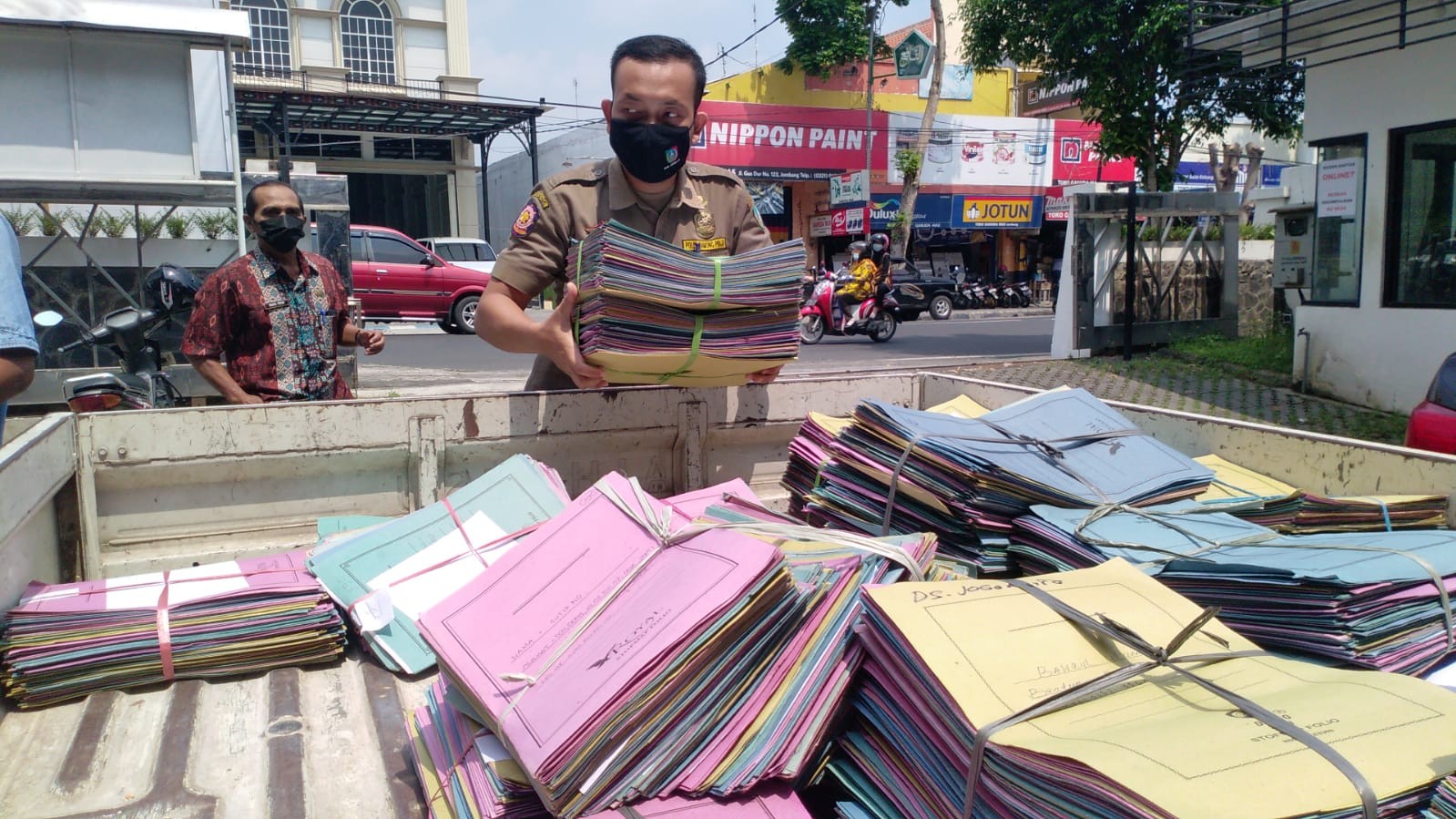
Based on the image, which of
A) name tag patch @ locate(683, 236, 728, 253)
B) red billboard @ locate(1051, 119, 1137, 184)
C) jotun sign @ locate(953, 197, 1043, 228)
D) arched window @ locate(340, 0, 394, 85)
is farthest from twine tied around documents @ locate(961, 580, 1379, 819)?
red billboard @ locate(1051, 119, 1137, 184)

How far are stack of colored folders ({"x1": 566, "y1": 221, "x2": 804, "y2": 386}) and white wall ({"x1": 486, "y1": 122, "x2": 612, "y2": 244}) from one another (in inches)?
895

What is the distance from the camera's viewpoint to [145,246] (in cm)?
714

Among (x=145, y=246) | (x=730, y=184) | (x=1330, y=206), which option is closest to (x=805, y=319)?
(x=1330, y=206)

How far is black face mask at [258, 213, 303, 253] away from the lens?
3621 millimetres

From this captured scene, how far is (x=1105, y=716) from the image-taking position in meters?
1.39

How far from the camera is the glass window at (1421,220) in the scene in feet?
27.8

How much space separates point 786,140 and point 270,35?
13.4m

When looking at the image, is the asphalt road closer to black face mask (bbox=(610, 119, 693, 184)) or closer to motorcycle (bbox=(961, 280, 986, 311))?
motorcycle (bbox=(961, 280, 986, 311))

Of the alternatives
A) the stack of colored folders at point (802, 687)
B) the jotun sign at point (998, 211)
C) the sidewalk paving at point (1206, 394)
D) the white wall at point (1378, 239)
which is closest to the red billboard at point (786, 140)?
the jotun sign at point (998, 211)

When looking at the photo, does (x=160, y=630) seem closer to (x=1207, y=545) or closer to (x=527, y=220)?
(x=527, y=220)

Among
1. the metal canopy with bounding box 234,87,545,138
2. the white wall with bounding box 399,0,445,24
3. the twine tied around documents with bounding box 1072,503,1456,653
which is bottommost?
the twine tied around documents with bounding box 1072,503,1456,653

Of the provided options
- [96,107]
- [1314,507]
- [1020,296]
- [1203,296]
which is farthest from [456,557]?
[1020,296]

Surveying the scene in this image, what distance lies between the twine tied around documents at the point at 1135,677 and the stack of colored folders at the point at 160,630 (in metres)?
1.49

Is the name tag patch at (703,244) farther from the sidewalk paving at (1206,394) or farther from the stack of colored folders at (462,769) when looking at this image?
the sidewalk paving at (1206,394)
